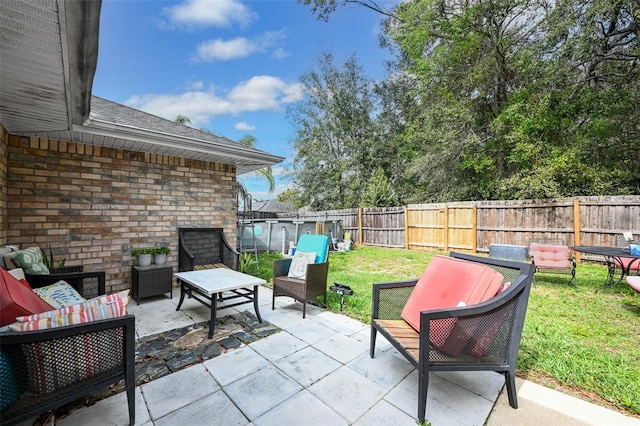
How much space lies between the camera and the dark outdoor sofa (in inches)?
201

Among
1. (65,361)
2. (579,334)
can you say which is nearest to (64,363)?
(65,361)

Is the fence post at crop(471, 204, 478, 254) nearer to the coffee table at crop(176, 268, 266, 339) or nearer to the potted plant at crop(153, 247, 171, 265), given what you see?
the coffee table at crop(176, 268, 266, 339)

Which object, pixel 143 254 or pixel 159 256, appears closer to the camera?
pixel 143 254

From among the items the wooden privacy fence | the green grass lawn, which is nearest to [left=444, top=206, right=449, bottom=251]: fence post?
the wooden privacy fence

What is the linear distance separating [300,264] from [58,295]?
271 cm

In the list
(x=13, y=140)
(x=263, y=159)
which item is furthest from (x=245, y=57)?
(x=13, y=140)

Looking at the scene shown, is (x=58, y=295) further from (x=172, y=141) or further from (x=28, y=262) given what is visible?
(x=172, y=141)

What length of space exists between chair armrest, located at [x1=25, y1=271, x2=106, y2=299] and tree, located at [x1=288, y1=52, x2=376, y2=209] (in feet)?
51.1

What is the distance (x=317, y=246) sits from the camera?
4.46m

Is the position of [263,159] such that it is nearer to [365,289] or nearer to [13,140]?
[365,289]

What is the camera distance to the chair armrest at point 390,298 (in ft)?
8.73

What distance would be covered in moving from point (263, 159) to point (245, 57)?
310 inches

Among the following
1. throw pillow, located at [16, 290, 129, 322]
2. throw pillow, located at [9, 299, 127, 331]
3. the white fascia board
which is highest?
the white fascia board

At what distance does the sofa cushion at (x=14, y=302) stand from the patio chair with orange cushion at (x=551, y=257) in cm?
675
